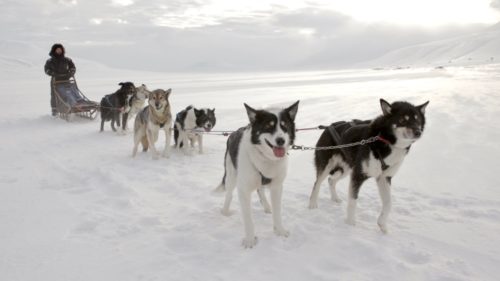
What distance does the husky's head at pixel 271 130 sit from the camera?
3.10 m

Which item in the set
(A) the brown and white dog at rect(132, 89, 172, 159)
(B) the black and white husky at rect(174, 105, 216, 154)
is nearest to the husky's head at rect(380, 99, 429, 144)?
(B) the black and white husky at rect(174, 105, 216, 154)

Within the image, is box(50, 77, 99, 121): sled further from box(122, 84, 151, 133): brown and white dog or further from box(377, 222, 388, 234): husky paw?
box(377, 222, 388, 234): husky paw

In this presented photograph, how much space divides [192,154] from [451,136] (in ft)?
14.7

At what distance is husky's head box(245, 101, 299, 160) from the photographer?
3104mm

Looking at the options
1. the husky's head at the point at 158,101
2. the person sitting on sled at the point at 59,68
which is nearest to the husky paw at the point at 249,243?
the husky's head at the point at 158,101

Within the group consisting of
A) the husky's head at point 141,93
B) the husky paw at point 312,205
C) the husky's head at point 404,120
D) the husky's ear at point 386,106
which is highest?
the husky's head at point 141,93

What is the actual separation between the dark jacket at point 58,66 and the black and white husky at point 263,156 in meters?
9.02

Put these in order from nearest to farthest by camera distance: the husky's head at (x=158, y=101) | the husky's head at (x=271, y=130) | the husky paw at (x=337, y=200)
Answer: the husky's head at (x=271, y=130) → the husky paw at (x=337, y=200) → the husky's head at (x=158, y=101)

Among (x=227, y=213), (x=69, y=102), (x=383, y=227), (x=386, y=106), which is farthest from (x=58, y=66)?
(x=383, y=227)

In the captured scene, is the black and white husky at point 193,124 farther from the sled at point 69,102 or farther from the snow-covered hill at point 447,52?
the snow-covered hill at point 447,52

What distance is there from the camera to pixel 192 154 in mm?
6902

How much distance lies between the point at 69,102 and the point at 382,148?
9.23 meters

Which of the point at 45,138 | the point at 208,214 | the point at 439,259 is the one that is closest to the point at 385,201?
the point at 439,259

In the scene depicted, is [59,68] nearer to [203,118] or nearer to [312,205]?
[203,118]
